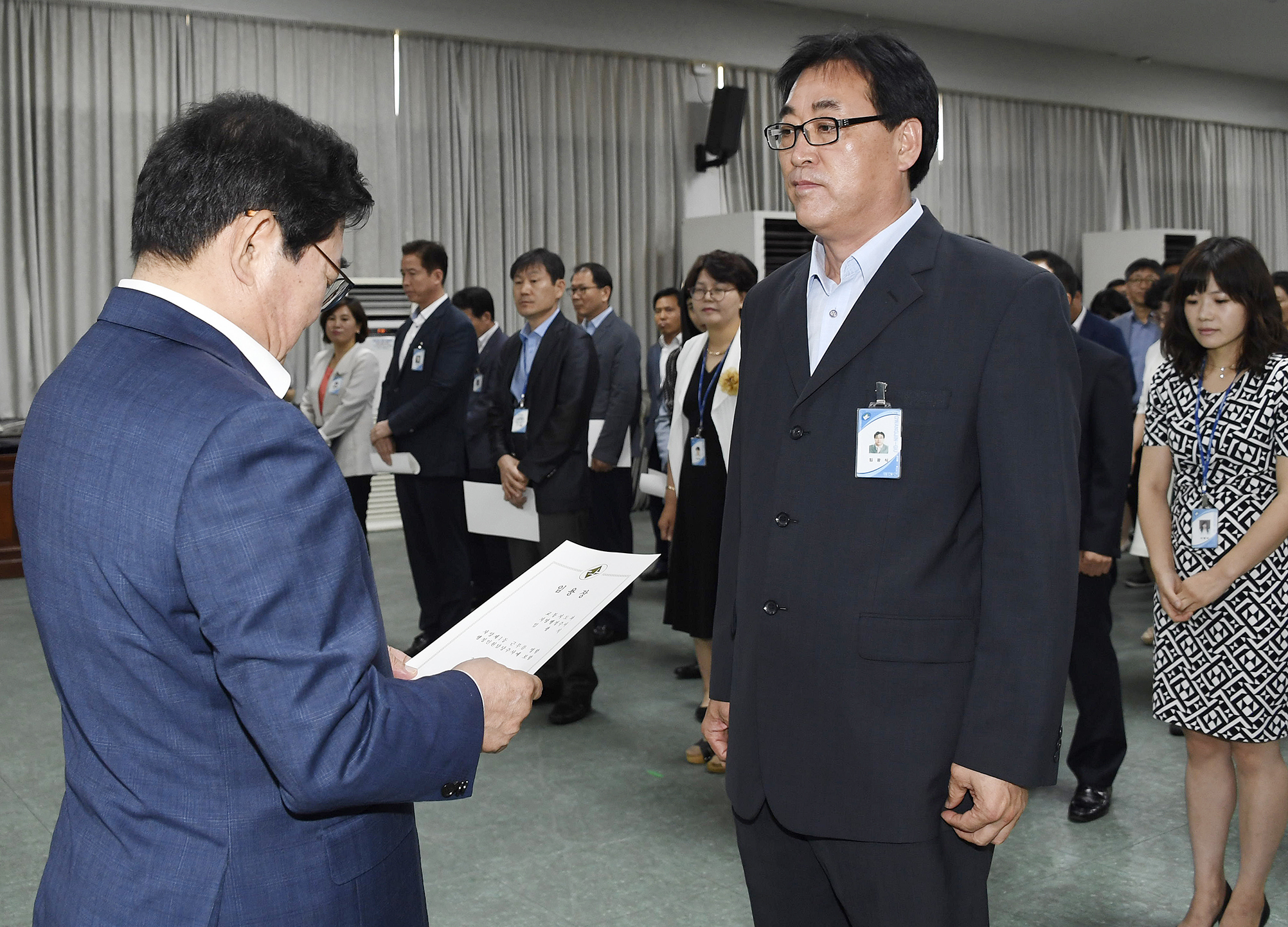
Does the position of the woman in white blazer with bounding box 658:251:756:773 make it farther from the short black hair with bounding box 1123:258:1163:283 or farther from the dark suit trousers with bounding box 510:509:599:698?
the short black hair with bounding box 1123:258:1163:283

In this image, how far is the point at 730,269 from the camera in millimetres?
3443

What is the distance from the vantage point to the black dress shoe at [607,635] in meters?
5.11

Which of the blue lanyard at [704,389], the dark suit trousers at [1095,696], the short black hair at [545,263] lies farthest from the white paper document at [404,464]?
the dark suit trousers at [1095,696]

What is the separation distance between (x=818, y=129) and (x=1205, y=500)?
1.44m

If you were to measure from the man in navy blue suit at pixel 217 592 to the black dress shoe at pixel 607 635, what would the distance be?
13.2 feet

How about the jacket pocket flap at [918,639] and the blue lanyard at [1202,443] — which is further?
the blue lanyard at [1202,443]

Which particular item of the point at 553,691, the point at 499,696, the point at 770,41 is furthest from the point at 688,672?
the point at 770,41

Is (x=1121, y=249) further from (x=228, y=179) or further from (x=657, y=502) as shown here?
(x=228, y=179)

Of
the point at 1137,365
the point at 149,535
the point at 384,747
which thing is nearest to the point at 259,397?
the point at 149,535

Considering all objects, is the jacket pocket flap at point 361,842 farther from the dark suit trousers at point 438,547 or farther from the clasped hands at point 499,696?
the dark suit trousers at point 438,547

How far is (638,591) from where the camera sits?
6.23 meters

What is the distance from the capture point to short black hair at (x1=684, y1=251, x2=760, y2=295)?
342cm

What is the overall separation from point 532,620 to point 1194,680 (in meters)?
1.67

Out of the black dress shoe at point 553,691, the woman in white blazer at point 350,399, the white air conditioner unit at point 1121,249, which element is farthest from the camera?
the white air conditioner unit at point 1121,249
